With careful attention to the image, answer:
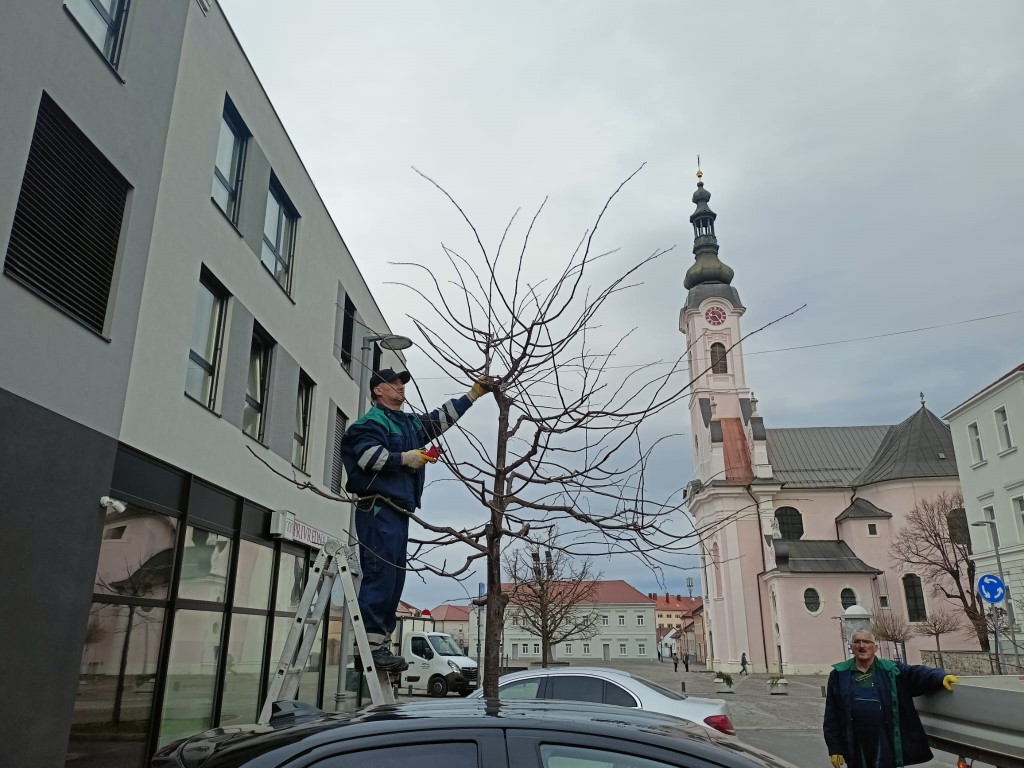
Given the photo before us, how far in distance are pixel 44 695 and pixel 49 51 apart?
6.15 metres

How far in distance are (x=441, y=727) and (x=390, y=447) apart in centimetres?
287

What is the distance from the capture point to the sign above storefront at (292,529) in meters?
13.1

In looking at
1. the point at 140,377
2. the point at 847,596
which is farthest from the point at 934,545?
the point at 140,377

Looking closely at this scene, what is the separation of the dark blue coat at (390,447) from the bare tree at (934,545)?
1689 inches

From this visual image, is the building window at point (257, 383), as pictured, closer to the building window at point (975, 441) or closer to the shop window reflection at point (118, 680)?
the shop window reflection at point (118, 680)

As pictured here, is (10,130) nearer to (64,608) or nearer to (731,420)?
(64,608)

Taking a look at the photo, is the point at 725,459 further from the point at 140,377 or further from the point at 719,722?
the point at 140,377

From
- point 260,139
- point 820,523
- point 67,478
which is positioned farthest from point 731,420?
point 67,478

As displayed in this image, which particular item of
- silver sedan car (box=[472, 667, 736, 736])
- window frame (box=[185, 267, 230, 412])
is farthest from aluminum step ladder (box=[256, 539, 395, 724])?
window frame (box=[185, 267, 230, 412])

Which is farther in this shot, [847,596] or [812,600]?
[812,600]

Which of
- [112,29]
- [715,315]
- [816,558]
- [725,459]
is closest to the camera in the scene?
[112,29]

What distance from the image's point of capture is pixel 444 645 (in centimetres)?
2797

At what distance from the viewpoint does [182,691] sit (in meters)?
9.80

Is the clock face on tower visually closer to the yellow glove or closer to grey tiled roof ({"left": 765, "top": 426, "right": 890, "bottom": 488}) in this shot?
grey tiled roof ({"left": 765, "top": 426, "right": 890, "bottom": 488})
